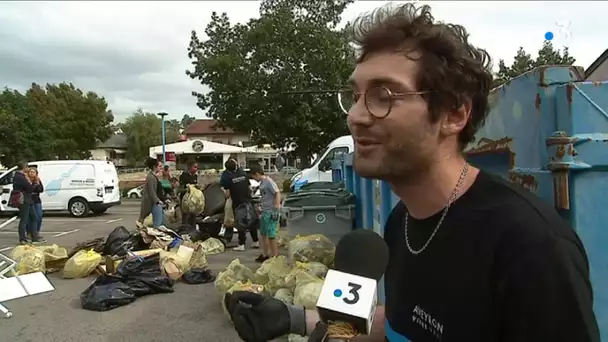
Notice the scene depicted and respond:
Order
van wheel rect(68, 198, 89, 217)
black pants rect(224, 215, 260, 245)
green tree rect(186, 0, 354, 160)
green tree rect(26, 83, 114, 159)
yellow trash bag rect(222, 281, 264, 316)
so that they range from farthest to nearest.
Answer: green tree rect(26, 83, 114, 159)
green tree rect(186, 0, 354, 160)
van wheel rect(68, 198, 89, 217)
black pants rect(224, 215, 260, 245)
yellow trash bag rect(222, 281, 264, 316)

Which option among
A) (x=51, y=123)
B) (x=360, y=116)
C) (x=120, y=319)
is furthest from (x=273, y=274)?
(x=51, y=123)

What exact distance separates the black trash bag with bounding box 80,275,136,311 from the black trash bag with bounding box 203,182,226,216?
15.8 feet

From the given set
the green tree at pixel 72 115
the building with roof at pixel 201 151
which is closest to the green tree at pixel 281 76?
the building with roof at pixel 201 151

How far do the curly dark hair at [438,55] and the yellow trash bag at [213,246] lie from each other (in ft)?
30.3

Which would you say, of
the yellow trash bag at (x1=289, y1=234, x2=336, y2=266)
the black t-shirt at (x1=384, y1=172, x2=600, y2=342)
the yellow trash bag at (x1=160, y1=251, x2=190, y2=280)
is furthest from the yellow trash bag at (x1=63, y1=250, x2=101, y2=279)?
the black t-shirt at (x1=384, y1=172, x2=600, y2=342)

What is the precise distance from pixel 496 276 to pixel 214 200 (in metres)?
11.1

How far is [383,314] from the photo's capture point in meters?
1.87

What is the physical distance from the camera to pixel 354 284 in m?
1.33

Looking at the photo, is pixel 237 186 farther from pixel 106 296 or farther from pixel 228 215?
pixel 106 296

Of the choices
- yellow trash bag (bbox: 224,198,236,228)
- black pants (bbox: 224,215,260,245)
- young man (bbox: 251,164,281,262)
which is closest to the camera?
young man (bbox: 251,164,281,262)

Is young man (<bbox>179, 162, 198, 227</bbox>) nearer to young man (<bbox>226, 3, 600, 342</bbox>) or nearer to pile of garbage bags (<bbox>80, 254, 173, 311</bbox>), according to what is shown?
pile of garbage bags (<bbox>80, 254, 173, 311</bbox>)

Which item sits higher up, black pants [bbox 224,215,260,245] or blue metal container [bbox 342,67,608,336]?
blue metal container [bbox 342,67,608,336]

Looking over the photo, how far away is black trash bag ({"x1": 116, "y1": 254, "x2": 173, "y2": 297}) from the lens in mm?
7234

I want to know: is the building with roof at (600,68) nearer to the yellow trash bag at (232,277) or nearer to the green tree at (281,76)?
the yellow trash bag at (232,277)
